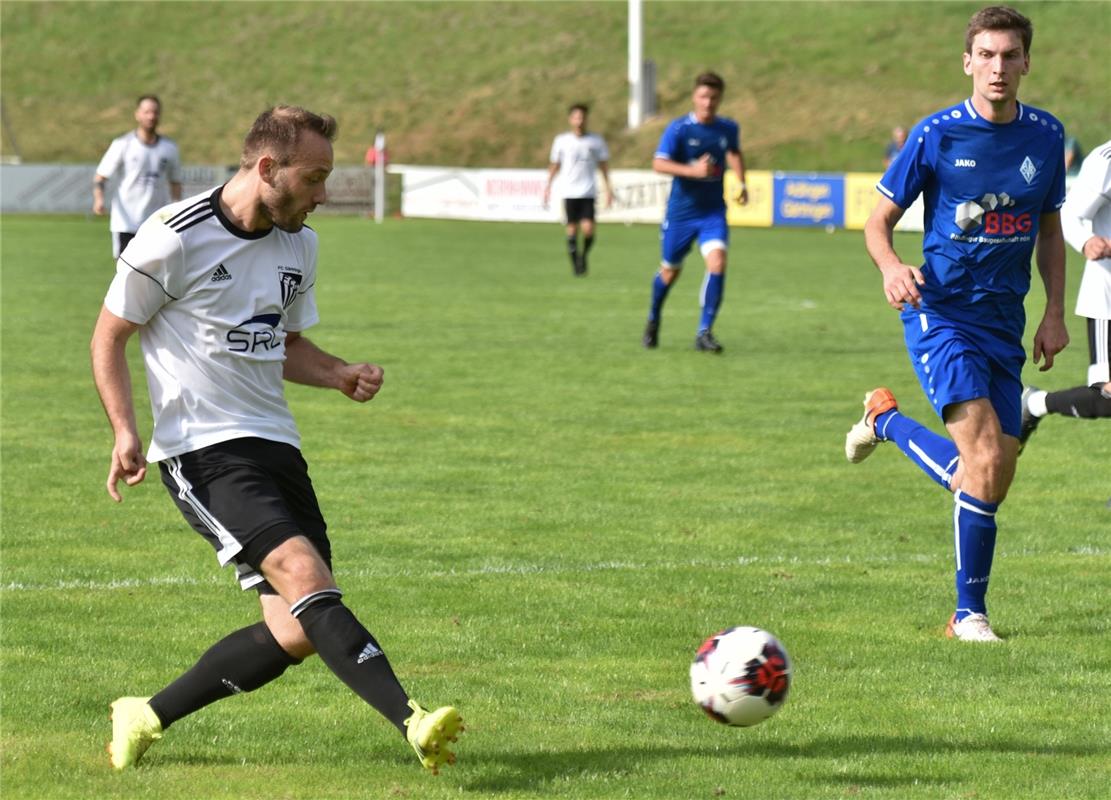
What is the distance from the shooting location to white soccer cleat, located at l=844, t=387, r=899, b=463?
779 cm

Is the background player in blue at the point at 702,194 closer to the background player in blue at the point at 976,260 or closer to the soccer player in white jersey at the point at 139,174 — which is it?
the soccer player in white jersey at the point at 139,174

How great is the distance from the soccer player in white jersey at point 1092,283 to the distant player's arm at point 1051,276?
1.56 metres

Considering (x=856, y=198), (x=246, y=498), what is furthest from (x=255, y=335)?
(x=856, y=198)

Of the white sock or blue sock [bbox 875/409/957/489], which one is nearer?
blue sock [bbox 875/409/957/489]

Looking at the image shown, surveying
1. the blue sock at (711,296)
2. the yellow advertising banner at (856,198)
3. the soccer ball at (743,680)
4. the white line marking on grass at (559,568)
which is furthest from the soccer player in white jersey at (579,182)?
the soccer ball at (743,680)

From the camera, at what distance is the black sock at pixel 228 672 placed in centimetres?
490

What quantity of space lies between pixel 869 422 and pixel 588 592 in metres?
1.57

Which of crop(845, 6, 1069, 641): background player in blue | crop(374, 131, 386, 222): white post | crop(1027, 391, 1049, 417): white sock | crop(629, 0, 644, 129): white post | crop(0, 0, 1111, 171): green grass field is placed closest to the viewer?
crop(845, 6, 1069, 641): background player in blue

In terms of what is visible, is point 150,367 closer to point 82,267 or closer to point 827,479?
point 827,479

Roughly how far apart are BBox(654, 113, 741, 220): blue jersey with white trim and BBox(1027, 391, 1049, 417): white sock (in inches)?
259

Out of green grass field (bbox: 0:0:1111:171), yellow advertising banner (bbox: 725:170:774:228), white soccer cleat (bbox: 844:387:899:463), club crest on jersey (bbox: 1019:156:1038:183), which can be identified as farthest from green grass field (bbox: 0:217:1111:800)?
green grass field (bbox: 0:0:1111:171)

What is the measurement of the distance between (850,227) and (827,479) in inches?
A: 1228

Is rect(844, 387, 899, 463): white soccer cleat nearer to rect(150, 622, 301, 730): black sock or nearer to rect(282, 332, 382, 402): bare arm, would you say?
rect(282, 332, 382, 402): bare arm

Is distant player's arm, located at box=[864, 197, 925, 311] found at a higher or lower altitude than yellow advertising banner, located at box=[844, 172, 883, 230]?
higher
